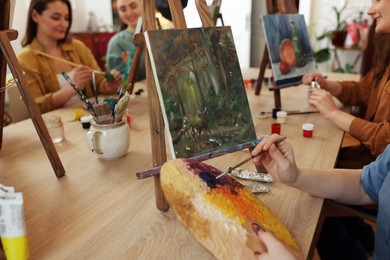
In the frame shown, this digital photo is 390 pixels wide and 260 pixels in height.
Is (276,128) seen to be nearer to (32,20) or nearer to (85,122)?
(85,122)

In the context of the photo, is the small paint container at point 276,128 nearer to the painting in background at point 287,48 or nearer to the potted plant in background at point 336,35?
the painting in background at point 287,48

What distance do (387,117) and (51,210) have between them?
1227 mm

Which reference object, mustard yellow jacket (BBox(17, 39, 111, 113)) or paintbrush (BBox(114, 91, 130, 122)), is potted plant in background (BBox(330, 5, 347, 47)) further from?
paintbrush (BBox(114, 91, 130, 122))

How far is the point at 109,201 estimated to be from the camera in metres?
0.90

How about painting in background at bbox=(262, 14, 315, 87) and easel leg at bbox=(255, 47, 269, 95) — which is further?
easel leg at bbox=(255, 47, 269, 95)

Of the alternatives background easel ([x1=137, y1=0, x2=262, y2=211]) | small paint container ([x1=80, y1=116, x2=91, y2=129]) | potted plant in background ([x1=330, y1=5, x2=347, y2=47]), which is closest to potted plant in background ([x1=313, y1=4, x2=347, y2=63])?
potted plant in background ([x1=330, y1=5, x2=347, y2=47])

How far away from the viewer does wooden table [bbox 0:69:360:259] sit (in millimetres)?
723

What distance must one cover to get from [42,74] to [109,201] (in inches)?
54.4

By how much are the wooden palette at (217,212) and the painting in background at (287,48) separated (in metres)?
1.08

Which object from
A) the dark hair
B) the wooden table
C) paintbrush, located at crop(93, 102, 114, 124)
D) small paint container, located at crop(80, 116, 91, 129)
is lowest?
the wooden table

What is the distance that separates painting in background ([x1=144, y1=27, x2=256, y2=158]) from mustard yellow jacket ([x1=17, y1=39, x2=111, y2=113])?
3.98 feet

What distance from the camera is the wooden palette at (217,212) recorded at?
1.89 feet

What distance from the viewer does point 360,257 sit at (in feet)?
4.92

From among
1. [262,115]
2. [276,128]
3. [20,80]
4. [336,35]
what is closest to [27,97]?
[20,80]
